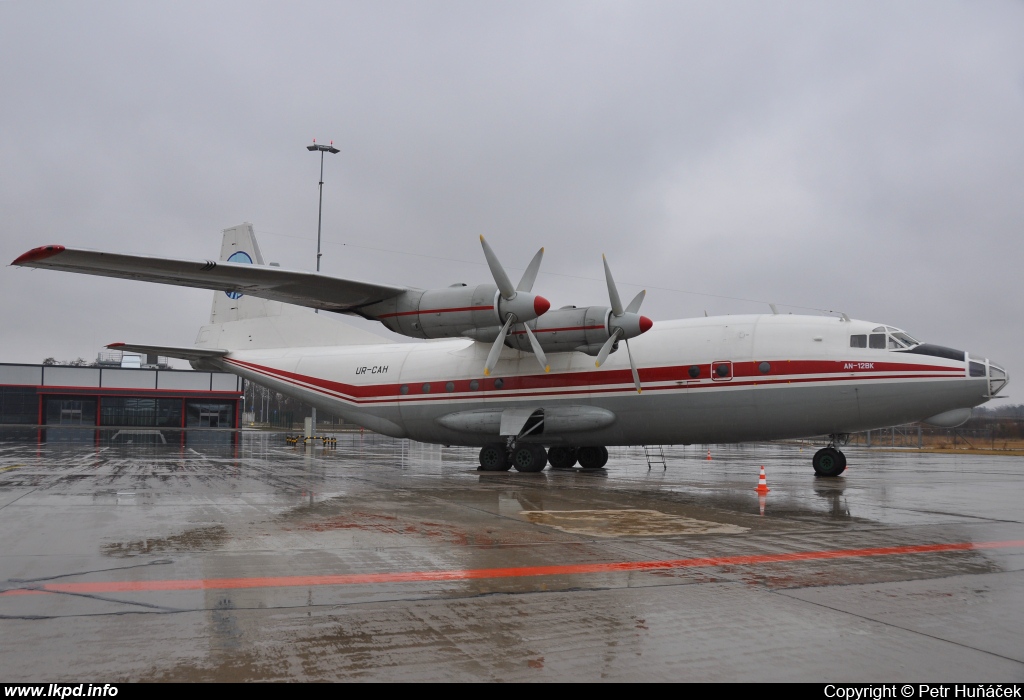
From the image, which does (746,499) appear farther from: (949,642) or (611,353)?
(949,642)

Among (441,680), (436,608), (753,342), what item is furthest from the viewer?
(753,342)

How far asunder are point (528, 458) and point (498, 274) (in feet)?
18.5

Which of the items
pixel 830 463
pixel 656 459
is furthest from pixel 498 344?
pixel 656 459

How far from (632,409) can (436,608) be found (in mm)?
13431

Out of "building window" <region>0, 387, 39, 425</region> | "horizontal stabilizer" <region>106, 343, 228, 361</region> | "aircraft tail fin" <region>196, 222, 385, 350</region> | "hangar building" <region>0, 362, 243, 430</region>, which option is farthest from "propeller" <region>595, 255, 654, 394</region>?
"building window" <region>0, 387, 39, 425</region>

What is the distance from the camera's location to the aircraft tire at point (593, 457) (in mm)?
22406

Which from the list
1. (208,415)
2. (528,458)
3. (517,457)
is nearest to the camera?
(528,458)

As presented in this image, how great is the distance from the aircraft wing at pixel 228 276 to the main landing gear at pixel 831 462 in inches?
447

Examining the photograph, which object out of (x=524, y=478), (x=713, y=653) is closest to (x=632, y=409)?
(x=524, y=478)

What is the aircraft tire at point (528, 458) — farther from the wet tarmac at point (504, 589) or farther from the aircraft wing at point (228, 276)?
the wet tarmac at point (504, 589)

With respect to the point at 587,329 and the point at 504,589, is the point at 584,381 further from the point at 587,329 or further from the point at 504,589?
the point at 504,589

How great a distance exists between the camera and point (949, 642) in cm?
462

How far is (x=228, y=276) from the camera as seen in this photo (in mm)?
16938

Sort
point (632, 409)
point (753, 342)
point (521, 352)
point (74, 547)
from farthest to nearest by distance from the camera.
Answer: point (521, 352)
point (632, 409)
point (753, 342)
point (74, 547)
